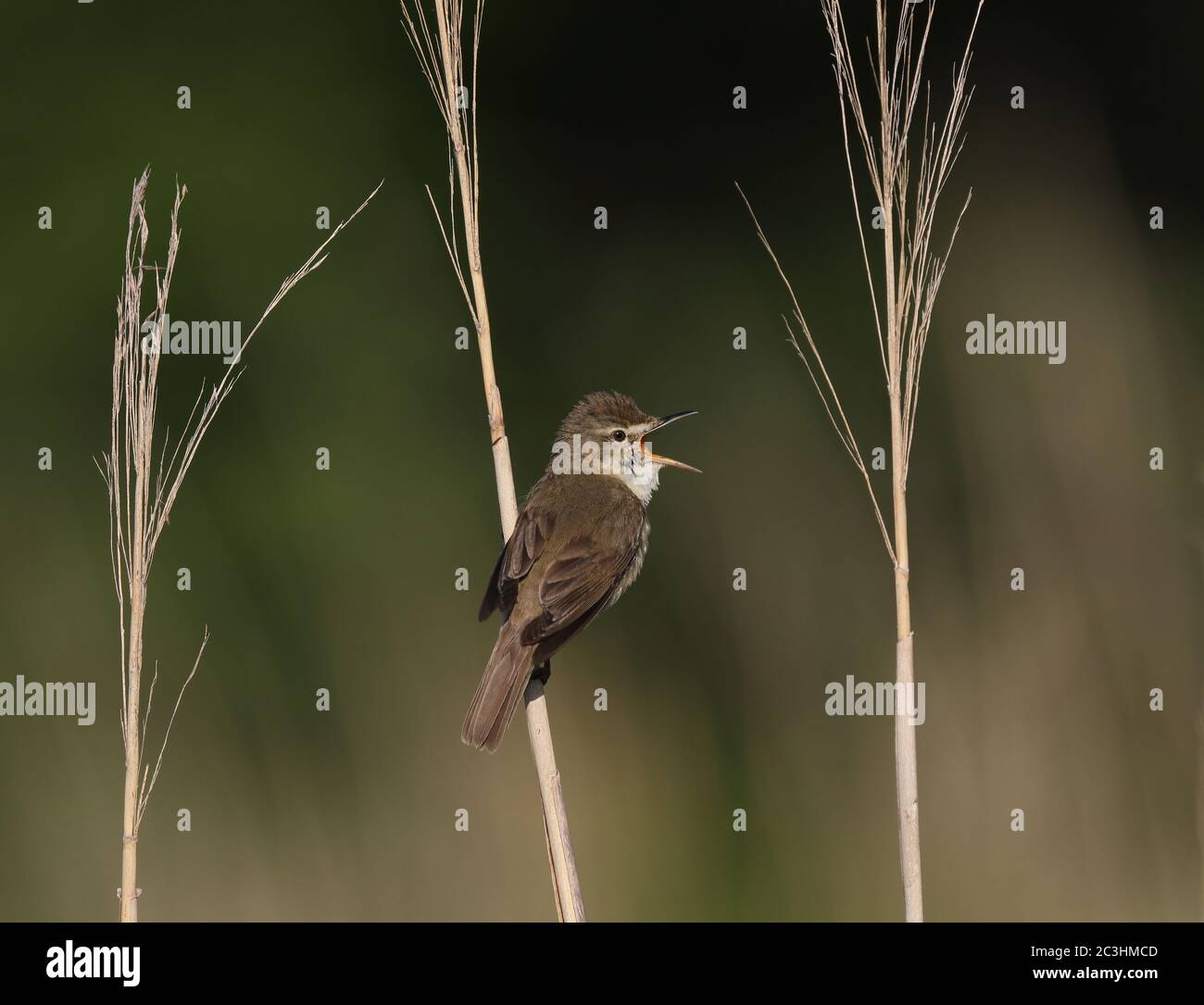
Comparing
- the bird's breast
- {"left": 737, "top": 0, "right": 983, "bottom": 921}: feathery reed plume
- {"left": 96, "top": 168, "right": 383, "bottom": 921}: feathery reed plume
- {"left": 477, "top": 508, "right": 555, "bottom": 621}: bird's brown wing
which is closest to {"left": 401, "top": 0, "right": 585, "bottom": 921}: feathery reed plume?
{"left": 96, "top": 168, "right": 383, "bottom": 921}: feathery reed plume

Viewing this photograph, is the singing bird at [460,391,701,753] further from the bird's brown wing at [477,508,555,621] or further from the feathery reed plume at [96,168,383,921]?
the feathery reed plume at [96,168,383,921]

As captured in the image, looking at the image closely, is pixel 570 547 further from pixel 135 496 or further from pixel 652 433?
pixel 135 496

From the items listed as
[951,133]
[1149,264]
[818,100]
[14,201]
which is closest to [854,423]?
[1149,264]

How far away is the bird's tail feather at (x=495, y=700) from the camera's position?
368 centimetres

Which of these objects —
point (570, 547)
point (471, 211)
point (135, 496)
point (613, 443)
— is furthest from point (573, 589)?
point (135, 496)

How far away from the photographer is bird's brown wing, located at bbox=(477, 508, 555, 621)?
405cm

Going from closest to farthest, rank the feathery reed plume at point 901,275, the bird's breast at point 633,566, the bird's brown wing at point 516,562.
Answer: the feathery reed plume at point 901,275 < the bird's brown wing at point 516,562 < the bird's breast at point 633,566

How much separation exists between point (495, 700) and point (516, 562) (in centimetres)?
52

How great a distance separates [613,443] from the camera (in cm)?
463

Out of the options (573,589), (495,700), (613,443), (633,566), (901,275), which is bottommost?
(495,700)

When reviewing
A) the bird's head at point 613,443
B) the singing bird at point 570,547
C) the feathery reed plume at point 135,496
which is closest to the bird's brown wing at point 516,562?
the singing bird at point 570,547

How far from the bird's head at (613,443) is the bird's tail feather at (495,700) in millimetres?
1049

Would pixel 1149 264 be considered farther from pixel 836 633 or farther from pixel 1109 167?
pixel 836 633

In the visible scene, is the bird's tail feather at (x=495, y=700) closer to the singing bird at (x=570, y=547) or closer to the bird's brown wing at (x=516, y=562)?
the singing bird at (x=570, y=547)
